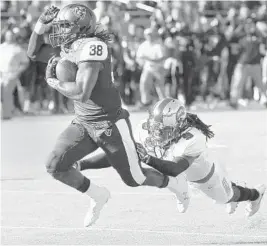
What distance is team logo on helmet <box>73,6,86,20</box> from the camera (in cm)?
659

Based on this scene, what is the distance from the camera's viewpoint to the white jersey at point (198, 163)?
22.1 ft

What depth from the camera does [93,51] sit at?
641 centimetres

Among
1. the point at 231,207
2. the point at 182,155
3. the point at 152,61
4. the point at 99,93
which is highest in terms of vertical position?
the point at 99,93

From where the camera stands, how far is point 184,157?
6664 mm

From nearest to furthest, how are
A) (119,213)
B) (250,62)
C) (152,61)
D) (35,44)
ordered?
(35,44)
(119,213)
(152,61)
(250,62)

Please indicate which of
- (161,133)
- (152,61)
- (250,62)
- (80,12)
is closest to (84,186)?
(161,133)

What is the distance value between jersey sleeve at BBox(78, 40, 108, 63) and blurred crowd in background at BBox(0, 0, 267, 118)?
32.8 feet

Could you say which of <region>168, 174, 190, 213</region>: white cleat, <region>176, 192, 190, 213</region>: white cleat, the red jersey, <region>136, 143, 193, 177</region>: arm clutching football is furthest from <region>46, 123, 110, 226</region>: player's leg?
<region>176, 192, 190, 213</region>: white cleat

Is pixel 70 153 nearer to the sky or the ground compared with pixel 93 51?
nearer to the ground

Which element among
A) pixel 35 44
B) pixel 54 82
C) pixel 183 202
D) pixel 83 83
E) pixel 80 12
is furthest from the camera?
pixel 183 202

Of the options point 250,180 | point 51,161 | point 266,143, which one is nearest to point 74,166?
point 51,161

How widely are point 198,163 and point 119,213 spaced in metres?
1.06

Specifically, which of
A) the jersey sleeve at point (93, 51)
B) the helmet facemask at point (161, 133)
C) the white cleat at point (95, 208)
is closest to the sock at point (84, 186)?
the white cleat at point (95, 208)

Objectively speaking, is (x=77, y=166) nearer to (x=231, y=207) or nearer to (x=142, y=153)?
(x=142, y=153)
